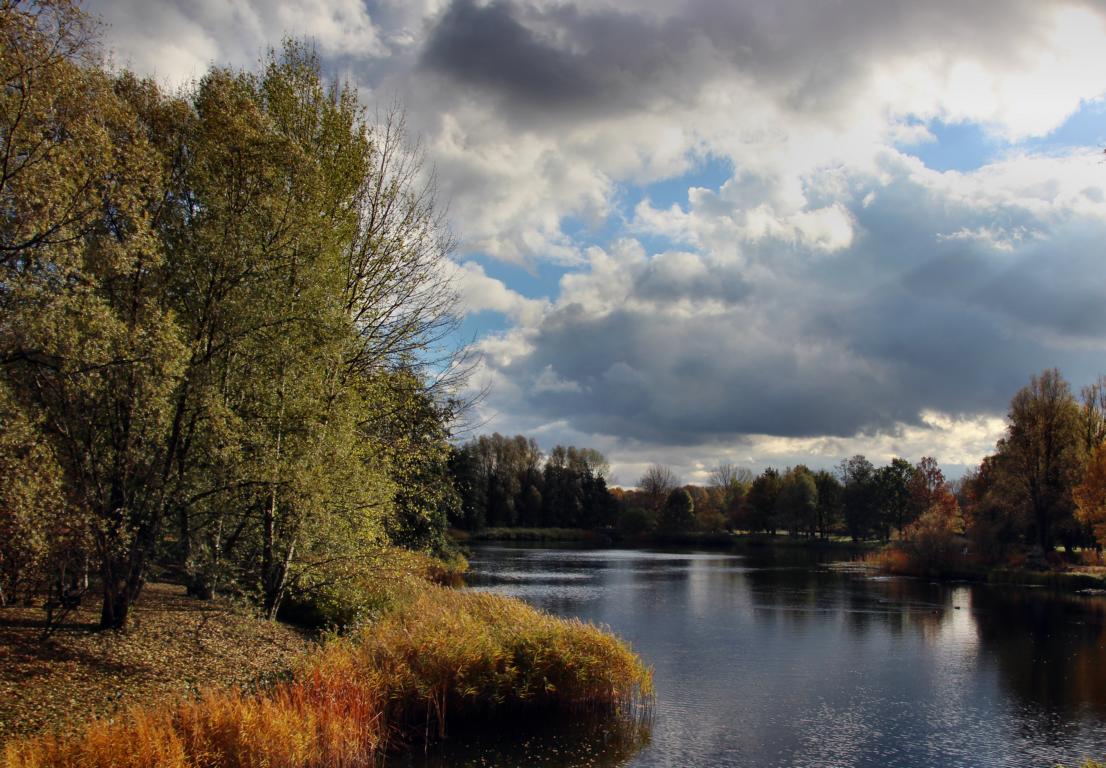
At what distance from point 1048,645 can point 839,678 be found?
12150 millimetres

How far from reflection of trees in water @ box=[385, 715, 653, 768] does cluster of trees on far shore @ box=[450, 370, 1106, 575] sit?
88.6 ft

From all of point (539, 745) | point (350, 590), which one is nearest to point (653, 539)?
point (350, 590)

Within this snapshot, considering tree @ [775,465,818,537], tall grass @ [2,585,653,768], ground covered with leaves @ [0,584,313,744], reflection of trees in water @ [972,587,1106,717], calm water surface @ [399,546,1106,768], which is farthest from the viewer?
tree @ [775,465,818,537]

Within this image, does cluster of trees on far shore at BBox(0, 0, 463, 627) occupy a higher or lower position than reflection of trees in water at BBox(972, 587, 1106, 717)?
higher

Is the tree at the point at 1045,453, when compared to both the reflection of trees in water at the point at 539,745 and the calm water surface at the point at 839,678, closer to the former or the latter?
the calm water surface at the point at 839,678

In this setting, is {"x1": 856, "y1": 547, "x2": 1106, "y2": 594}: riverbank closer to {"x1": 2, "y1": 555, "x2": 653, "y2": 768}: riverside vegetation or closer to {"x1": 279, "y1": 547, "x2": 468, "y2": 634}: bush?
{"x1": 2, "y1": 555, "x2": 653, "y2": 768}: riverside vegetation

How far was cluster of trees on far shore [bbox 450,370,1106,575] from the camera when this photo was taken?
6128 cm

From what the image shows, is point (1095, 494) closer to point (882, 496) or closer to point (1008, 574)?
point (1008, 574)

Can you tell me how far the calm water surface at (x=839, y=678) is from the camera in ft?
55.7

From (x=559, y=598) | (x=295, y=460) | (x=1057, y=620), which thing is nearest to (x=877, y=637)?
(x=1057, y=620)

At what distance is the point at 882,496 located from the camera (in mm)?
104125

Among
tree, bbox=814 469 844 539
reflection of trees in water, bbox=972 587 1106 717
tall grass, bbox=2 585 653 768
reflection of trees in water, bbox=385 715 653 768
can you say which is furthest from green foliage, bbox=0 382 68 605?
tree, bbox=814 469 844 539

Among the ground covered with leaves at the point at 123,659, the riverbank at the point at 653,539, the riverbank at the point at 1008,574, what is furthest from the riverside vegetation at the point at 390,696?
the riverbank at the point at 653,539

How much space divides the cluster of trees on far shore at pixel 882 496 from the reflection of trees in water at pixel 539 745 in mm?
27010
